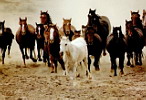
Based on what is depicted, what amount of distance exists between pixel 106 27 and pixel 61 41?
92.9 inches

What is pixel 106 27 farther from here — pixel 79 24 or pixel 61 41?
pixel 61 41

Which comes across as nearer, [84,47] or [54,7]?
[84,47]

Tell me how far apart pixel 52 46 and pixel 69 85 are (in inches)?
47.0

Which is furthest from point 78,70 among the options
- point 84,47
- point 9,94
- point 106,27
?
point 106,27

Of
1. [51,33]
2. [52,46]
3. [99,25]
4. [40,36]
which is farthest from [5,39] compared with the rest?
[51,33]

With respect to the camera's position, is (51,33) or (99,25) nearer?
(51,33)

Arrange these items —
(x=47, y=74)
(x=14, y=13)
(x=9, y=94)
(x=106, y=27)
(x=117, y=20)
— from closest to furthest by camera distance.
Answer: (x=9, y=94) < (x=47, y=74) < (x=106, y=27) < (x=117, y=20) < (x=14, y=13)

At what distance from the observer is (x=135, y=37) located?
787 cm

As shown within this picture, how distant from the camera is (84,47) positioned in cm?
664

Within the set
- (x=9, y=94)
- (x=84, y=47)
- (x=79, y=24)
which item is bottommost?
(x=9, y=94)

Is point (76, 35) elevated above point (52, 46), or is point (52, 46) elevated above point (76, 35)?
point (76, 35)

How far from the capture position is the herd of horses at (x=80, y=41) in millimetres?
6516

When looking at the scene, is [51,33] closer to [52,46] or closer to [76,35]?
[52,46]

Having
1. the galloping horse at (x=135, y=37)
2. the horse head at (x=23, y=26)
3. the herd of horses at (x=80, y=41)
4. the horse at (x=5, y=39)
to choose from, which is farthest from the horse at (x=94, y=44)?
the horse at (x=5, y=39)
